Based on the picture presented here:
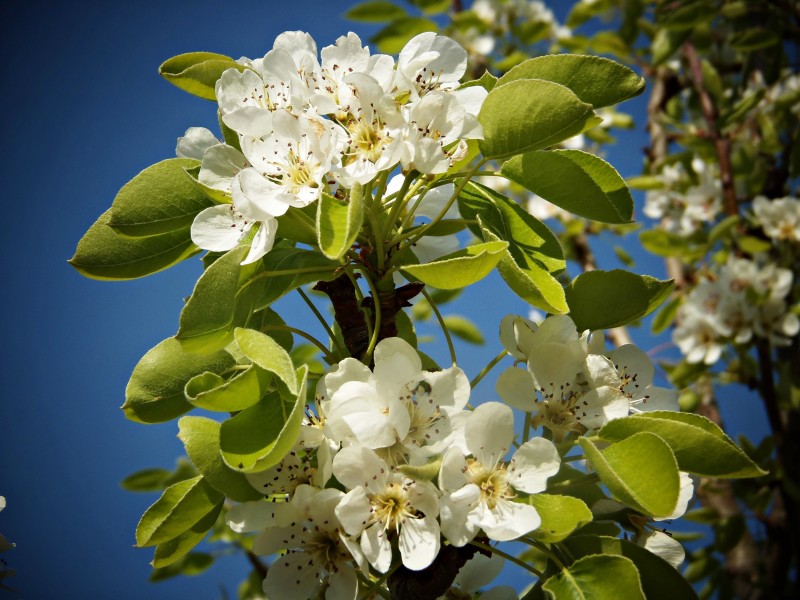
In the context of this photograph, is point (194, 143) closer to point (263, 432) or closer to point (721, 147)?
point (263, 432)

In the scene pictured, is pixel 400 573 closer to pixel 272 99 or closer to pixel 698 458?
pixel 698 458

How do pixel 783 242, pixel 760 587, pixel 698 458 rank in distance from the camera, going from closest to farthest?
pixel 698 458, pixel 760 587, pixel 783 242

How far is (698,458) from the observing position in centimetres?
74

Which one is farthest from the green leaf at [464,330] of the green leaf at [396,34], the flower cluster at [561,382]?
the flower cluster at [561,382]

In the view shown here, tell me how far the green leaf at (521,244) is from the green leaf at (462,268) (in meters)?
0.03

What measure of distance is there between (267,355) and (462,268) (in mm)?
211

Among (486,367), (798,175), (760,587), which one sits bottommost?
(760,587)

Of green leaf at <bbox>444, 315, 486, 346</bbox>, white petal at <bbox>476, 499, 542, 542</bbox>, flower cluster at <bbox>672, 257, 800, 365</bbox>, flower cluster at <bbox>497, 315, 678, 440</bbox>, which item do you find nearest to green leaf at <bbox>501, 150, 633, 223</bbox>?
flower cluster at <bbox>497, 315, 678, 440</bbox>

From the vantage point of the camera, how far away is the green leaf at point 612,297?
87 centimetres

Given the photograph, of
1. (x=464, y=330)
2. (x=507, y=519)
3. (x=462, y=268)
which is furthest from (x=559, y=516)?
(x=464, y=330)

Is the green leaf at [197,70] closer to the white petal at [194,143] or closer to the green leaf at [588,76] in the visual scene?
the white petal at [194,143]

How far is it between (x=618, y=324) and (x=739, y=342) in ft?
6.01

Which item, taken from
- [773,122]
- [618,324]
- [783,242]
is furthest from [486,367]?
[773,122]

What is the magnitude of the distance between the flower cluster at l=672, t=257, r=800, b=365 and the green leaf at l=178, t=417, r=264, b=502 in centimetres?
210
